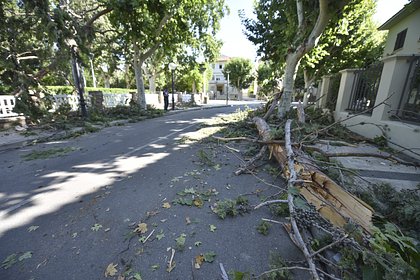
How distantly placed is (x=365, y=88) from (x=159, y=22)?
11.5 metres

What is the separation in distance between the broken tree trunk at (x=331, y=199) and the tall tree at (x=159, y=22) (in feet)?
35.4

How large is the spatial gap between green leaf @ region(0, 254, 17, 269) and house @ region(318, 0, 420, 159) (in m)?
5.04

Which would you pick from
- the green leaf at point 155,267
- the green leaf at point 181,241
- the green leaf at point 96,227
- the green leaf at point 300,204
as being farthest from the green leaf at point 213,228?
the green leaf at point 96,227

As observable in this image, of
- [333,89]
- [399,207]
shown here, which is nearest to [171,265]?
[399,207]

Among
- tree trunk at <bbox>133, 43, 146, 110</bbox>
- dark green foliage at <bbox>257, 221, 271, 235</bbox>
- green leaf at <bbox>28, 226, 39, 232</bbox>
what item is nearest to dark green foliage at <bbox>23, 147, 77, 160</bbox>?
green leaf at <bbox>28, 226, 39, 232</bbox>

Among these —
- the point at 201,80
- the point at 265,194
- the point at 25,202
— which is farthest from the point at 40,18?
the point at 201,80

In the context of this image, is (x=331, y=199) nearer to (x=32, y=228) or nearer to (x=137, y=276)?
(x=137, y=276)

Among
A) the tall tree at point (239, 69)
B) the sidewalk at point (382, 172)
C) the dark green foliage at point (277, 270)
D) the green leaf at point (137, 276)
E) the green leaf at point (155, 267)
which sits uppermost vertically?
the tall tree at point (239, 69)

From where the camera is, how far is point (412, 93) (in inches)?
187

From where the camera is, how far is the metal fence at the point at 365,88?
595 centimetres

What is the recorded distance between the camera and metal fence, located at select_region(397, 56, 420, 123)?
4582mm

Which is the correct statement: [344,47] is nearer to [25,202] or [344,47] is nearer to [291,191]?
[291,191]

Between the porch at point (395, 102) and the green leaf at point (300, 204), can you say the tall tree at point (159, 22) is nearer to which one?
the porch at point (395, 102)

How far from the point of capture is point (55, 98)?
368 inches
